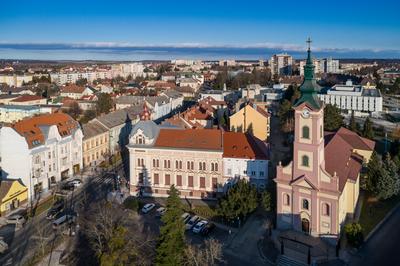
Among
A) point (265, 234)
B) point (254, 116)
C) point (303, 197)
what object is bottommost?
point (265, 234)

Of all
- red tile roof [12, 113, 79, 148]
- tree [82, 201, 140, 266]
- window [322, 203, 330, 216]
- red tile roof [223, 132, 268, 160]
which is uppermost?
red tile roof [12, 113, 79, 148]

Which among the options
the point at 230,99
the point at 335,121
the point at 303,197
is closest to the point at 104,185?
the point at 303,197

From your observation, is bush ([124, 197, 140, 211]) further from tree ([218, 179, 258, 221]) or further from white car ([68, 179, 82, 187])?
tree ([218, 179, 258, 221])

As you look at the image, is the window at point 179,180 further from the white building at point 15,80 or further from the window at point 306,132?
the white building at point 15,80

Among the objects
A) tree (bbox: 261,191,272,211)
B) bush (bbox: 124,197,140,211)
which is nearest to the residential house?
bush (bbox: 124,197,140,211)

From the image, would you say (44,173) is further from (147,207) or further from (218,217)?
(218,217)
